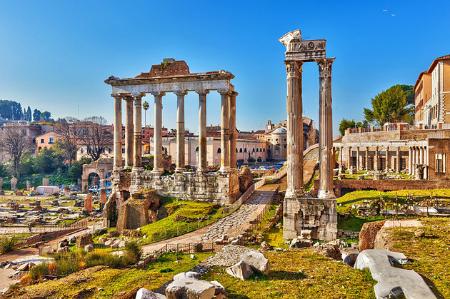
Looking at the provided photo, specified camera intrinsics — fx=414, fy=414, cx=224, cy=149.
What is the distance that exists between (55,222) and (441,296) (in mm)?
31663

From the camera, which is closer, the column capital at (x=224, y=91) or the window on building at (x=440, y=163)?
the column capital at (x=224, y=91)


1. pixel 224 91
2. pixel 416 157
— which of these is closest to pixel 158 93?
pixel 224 91

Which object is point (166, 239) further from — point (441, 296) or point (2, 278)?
point (441, 296)

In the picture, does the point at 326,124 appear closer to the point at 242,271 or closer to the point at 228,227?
the point at 228,227

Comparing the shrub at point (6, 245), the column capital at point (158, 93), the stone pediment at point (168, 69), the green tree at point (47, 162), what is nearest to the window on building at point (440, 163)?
the stone pediment at point (168, 69)

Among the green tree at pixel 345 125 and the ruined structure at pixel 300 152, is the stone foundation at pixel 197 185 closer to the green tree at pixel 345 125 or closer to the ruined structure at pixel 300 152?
the ruined structure at pixel 300 152

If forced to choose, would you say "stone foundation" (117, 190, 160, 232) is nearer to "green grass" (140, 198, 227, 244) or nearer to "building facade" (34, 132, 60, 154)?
"green grass" (140, 198, 227, 244)

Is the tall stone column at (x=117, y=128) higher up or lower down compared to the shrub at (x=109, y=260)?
higher up

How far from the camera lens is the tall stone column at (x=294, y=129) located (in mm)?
19859

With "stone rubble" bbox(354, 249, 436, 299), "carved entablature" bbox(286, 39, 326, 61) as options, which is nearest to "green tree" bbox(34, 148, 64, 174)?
"carved entablature" bbox(286, 39, 326, 61)

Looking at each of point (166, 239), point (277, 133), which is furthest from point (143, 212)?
point (277, 133)

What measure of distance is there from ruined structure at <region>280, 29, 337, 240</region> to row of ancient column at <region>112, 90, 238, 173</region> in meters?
9.20

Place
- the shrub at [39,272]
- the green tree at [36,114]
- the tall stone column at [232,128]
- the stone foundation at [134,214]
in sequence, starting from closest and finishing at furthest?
the shrub at [39,272]
the stone foundation at [134,214]
the tall stone column at [232,128]
the green tree at [36,114]

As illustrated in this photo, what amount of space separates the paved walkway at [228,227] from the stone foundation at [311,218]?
3271 millimetres
